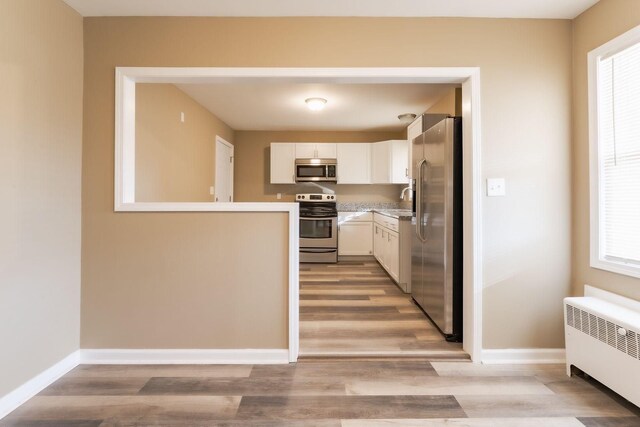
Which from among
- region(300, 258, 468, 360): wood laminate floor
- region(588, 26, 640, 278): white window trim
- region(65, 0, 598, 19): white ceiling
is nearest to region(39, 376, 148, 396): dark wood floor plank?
region(300, 258, 468, 360): wood laminate floor

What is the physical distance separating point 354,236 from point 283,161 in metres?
1.77

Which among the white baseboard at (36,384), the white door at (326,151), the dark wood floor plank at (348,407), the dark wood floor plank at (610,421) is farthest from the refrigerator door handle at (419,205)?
the white door at (326,151)

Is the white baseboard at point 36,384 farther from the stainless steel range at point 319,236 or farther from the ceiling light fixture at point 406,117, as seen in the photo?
the ceiling light fixture at point 406,117

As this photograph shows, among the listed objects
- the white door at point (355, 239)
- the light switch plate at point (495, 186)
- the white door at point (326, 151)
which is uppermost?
the white door at point (326, 151)

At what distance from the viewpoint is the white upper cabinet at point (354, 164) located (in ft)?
19.5

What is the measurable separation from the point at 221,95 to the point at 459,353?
3.66 metres

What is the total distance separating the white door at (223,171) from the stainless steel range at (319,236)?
1.31m

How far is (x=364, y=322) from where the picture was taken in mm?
3006

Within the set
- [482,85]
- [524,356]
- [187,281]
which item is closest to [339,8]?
[482,85]

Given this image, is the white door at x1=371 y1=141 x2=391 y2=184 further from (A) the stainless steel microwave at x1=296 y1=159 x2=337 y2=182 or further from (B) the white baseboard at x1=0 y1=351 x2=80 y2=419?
(B) the white baseboard at x1=0 y1=351 x2=80 y2=419

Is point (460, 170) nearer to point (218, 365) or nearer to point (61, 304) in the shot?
point (218, 365)

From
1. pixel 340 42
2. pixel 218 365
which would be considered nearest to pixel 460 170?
pixel 340 42

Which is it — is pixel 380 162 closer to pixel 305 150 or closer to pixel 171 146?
pixel 305 150

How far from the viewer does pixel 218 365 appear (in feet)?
7.48
